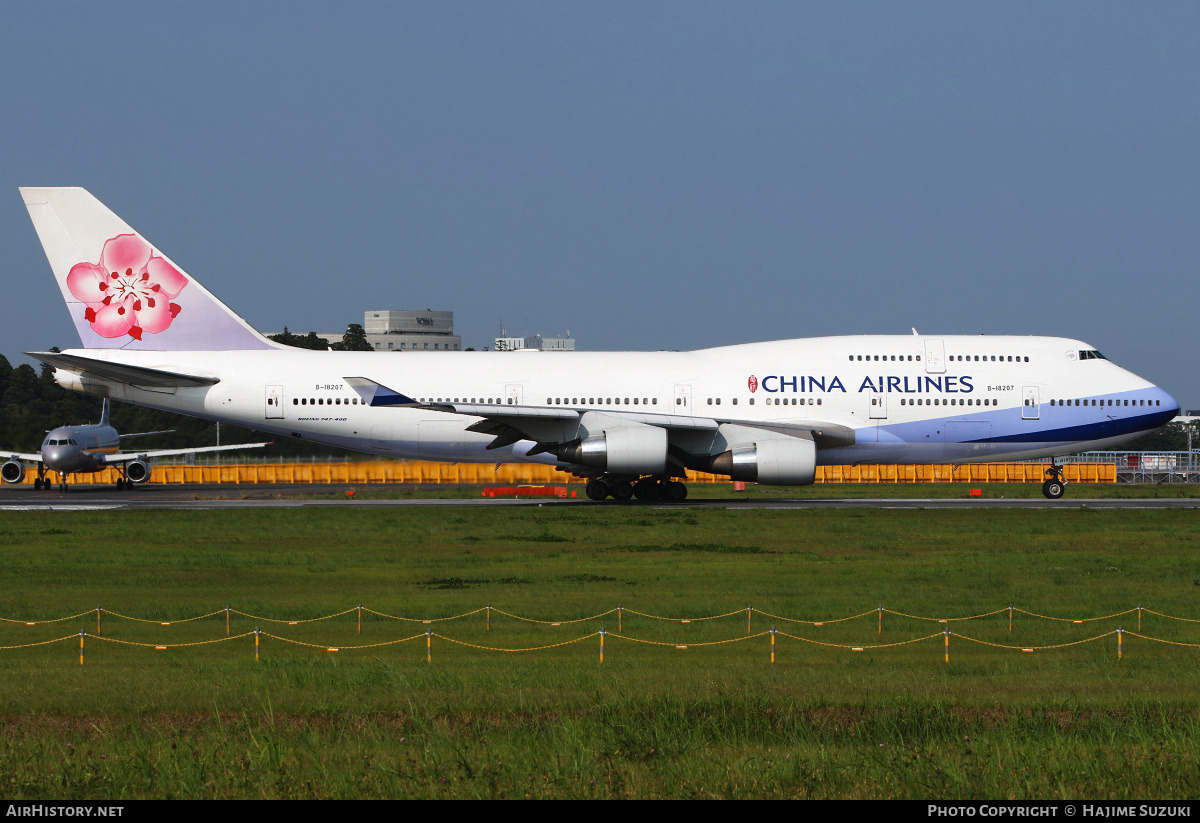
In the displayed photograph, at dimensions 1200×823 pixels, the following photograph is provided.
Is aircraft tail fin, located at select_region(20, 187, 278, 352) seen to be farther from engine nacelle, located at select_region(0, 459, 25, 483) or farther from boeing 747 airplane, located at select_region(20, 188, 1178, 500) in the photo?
engine nacelle, located at select_region(0, 459, 25, 483)

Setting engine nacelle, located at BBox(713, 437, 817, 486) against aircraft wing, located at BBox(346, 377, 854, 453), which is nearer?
engine nacelle, located at BBox(713, 437, 817, 486)

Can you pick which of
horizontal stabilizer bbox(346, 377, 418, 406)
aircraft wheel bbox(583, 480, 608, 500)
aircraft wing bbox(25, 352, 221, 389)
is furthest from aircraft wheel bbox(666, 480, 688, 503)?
aircraft wing bbox(25, 352, 221, 389)

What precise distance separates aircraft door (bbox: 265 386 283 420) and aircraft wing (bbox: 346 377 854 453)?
95.3 inches

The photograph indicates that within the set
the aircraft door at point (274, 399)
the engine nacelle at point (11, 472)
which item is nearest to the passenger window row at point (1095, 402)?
the aircraft door at point (274, 399)

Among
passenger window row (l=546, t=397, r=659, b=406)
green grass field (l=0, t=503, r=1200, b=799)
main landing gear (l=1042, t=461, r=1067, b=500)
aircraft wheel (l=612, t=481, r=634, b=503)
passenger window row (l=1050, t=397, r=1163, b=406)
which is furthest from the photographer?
main landing gear (l=1042, t=461, r=1067, b=500)

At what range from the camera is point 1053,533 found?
2986 cm

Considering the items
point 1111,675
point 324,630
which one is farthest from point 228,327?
point 1111,675

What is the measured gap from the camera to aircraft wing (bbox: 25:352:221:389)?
3644 centimetres

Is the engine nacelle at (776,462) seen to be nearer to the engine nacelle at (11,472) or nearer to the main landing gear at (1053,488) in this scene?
the main landing gear at (1053,488)

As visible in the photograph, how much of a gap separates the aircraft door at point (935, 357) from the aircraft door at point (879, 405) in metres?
2.03

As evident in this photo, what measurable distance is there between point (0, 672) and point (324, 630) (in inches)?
179

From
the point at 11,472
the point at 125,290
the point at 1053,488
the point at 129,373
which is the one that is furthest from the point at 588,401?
the point at 11,472

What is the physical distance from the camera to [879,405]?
39.0 meters
